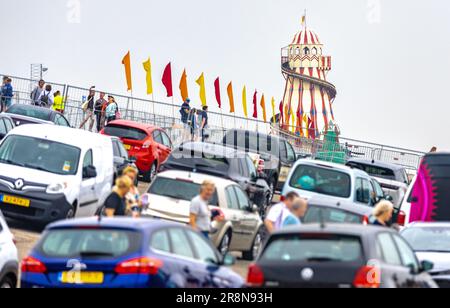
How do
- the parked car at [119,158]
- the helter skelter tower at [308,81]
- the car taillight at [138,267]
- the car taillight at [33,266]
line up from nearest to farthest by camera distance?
the car taillight at [138,267] < the car taillight at [33,266] < the parked car at [119,158] < the helter skelter tower at [308,81]

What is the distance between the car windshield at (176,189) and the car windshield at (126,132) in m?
13.3

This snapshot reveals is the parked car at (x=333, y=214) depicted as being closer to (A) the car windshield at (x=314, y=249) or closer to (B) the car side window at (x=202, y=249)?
(B) the car side window at (x=202, y=249)

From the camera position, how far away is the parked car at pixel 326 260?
45.9 ft

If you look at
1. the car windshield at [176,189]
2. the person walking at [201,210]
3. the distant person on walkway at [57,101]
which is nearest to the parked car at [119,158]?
the car windshield at [176,189]

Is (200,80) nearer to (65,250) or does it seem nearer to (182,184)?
(182,184)

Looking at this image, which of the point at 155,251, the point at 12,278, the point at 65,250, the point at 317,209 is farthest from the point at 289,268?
the point at 317,209

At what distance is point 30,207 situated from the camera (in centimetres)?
2353

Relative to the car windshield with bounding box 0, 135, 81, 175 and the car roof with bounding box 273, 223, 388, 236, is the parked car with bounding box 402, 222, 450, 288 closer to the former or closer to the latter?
the car roof with bounding box 273, 223, 388, 236

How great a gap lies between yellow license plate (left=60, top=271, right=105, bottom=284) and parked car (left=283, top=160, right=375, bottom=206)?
12.3 metres

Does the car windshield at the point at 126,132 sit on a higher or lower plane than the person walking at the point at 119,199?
higher

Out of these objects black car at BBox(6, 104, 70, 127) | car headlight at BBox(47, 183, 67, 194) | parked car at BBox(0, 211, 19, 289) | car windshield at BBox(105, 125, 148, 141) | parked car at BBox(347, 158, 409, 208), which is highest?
black car at BBox(6, 104, 70, 127)

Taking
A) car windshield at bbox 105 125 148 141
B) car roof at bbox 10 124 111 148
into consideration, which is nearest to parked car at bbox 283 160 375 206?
car roof at bbox 10 124 111 148

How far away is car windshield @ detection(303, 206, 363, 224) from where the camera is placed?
21219 mm
